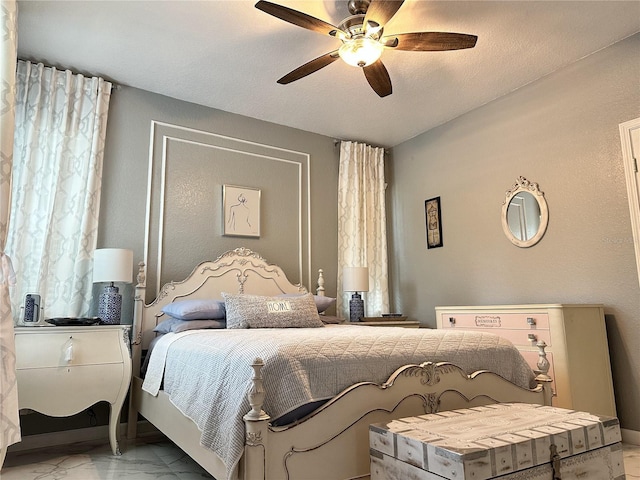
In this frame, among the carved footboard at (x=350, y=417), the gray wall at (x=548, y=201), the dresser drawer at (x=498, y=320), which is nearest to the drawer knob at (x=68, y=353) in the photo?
the carved footboard at (x=350, y=417)

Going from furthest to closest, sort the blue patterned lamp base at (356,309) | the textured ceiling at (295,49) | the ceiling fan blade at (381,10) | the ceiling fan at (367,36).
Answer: the blue patterned lamp base at (356,309)
the textured ceiling at (295,49)
the ceiling fan at (367,36)
the ceiling fan blade at (381,10)

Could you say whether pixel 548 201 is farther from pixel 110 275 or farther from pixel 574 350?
pixel 110 275

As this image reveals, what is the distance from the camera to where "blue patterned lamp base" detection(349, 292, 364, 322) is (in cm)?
403

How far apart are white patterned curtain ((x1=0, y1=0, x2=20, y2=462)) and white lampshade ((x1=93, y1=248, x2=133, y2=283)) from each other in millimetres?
1245

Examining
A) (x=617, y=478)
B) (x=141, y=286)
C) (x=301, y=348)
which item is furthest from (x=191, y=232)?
(x=617, y=478)

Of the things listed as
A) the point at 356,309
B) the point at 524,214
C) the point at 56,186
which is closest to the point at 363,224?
the point at 356,309

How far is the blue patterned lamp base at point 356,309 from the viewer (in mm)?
4031

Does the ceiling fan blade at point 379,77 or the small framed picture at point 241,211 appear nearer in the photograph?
the ceiling fan blade at point 379,77

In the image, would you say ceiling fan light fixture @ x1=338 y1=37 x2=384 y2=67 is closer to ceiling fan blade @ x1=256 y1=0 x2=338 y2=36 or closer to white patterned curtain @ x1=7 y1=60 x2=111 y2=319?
ceiling fan blade @ x1=256 y1=0 x2=338 y2=36

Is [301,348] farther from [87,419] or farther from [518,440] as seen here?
[87,419]

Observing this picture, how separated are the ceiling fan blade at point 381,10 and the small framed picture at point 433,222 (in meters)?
2.35

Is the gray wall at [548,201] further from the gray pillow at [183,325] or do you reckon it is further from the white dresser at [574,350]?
the gray pillow at [183,325]

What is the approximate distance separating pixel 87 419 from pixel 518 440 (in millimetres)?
2796

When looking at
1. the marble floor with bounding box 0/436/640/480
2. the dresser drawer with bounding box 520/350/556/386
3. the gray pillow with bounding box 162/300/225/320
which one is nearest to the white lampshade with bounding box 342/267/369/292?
the gray pillow with bounding box 162/300/225/320
